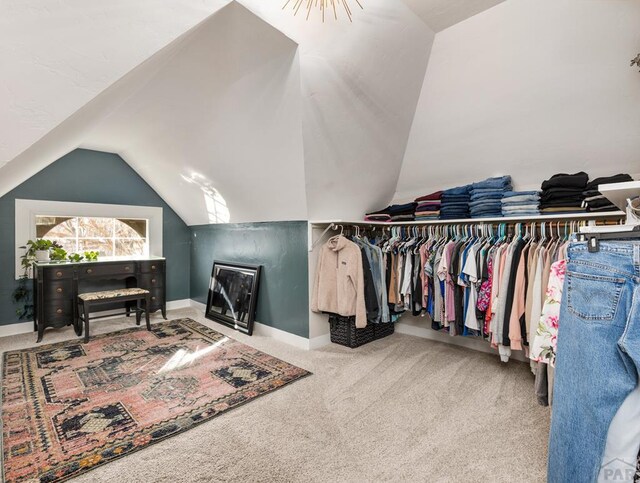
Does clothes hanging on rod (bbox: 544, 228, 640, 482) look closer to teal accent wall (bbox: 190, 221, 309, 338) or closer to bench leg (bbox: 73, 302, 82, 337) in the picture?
teal accent wall (bbox: 190, 221, 309, 338)

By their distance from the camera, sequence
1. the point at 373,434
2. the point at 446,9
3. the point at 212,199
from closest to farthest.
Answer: the point at 373,434
the point at 446,9
the point at 212,199

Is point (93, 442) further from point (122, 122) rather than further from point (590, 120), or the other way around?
point (590, 120)

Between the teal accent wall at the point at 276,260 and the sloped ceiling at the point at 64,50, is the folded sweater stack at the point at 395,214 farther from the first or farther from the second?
the sloped ceiling at the point at 64,50

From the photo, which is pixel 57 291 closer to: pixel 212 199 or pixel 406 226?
pixel 212 199

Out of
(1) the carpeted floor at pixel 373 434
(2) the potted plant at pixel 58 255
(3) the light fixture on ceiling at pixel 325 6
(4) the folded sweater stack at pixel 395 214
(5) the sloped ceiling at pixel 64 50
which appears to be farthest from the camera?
(2) the potted plant at pixel 58 255

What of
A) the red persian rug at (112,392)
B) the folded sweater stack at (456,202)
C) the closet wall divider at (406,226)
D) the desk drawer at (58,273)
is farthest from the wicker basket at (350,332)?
the desk drawer at (58,273)

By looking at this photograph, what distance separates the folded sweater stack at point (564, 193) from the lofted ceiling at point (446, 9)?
4.75 feet

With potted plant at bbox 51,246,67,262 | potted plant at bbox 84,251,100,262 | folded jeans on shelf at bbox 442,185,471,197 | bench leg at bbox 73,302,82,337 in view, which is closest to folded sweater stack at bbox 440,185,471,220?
folded jeans on shelf at bbox 442,185,471,197

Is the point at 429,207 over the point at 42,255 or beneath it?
over

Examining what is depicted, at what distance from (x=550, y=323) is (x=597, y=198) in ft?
4.81

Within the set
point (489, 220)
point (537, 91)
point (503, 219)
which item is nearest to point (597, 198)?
point (503, 219)

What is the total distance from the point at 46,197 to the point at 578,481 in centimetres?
558

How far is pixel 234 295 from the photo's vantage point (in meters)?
4.30

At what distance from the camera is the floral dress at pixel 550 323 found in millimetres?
1477
